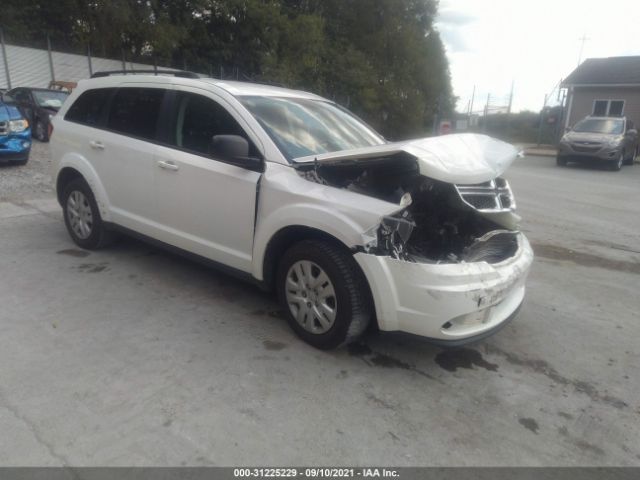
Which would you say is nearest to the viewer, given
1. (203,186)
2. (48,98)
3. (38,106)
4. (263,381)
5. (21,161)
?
(263,381)

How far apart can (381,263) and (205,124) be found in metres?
1.96

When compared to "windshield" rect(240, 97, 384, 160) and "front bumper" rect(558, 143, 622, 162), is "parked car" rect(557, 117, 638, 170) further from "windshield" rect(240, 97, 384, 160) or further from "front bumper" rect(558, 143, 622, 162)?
"windshield" rect(240, 97, 384, 160)

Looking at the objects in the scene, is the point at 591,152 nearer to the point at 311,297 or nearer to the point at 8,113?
the point at 311,297

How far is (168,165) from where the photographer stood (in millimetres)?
4051

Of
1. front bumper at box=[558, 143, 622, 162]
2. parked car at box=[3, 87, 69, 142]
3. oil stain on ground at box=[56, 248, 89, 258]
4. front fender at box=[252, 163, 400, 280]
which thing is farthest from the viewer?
front bumper at box=[558, 143, 622, 162]

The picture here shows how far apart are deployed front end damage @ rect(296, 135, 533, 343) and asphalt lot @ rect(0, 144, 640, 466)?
36 centimetres

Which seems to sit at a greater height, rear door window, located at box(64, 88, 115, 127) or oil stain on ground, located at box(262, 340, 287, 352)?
rear door window, located at box(64, 88, 115, 127)

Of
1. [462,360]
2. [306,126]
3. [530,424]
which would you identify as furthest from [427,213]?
[530,424]

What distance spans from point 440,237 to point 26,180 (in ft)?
25.3

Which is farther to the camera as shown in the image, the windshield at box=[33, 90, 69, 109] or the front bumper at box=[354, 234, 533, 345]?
A: the windshield at box=[33, 90, 69, 109]

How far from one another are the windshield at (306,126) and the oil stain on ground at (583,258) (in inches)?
113

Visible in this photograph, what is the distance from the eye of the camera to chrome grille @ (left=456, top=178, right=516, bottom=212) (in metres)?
3.50

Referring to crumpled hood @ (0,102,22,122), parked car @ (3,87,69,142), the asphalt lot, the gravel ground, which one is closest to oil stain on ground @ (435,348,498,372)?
the asphalt lot

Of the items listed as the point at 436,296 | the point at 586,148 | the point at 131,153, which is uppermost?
the point at 131,153
